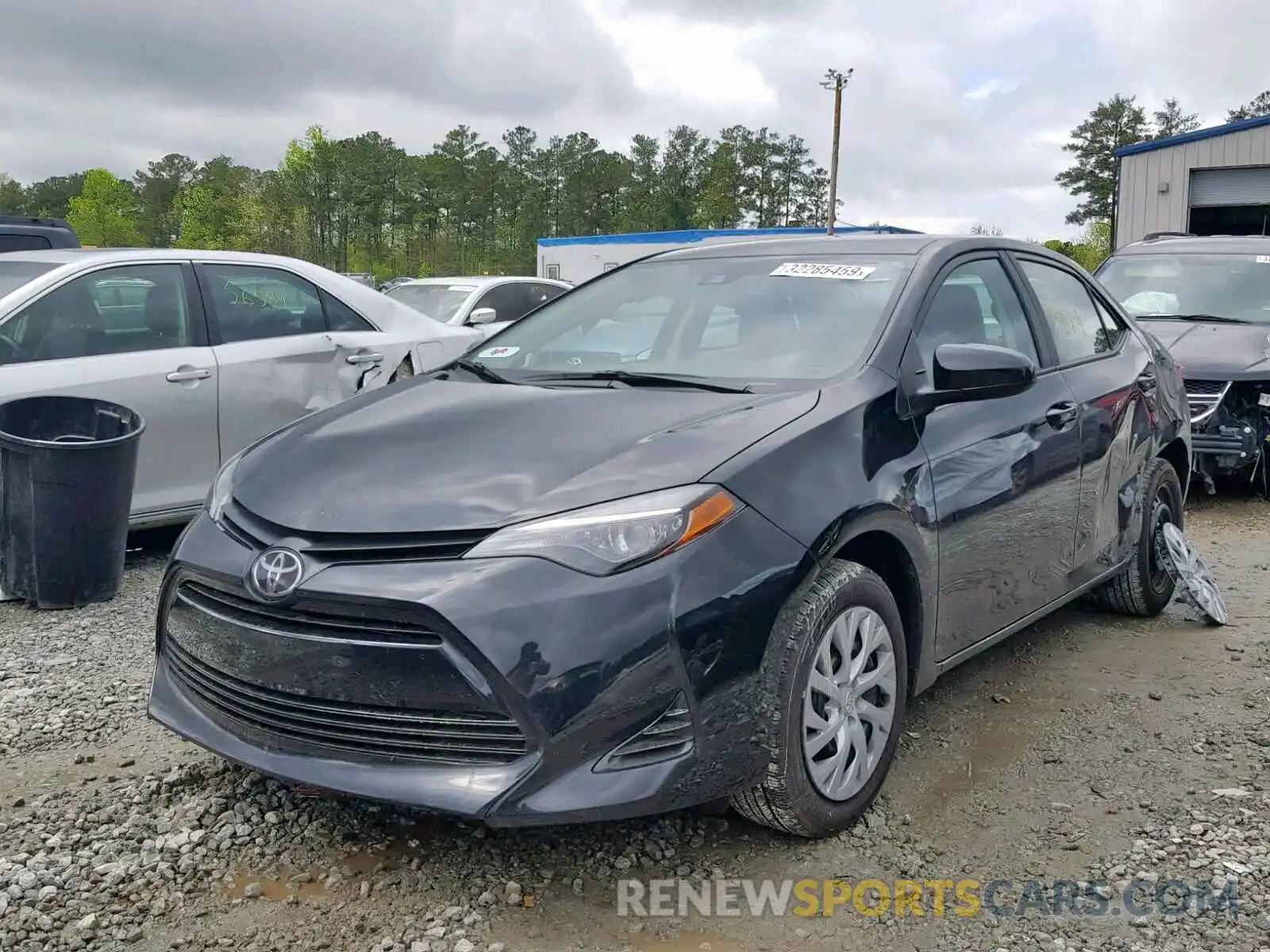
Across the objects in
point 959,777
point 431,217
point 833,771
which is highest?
point 431,217

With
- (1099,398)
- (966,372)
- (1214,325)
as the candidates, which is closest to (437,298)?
(1214,325)

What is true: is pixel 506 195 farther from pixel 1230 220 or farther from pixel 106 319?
pixel 106 319

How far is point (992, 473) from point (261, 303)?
13.9 ft

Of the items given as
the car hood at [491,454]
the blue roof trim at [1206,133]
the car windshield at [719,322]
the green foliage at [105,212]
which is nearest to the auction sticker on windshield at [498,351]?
the car windshield at [719,322]

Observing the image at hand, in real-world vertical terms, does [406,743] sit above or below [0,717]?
above

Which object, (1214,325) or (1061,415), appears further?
(1214,325)

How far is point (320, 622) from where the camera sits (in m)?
2.58

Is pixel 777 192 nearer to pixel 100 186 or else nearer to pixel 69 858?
pixel 100 186

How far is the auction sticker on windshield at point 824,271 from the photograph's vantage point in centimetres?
376

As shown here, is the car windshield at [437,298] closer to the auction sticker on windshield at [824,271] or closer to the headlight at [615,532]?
the auction sticker on windshield at [824,271]

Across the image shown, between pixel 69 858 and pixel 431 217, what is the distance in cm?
7494

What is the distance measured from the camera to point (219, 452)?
5895 mm

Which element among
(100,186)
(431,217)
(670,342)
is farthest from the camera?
(100,186)

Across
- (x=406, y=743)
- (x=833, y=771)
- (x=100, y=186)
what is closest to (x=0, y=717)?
(x=406, y=743)
